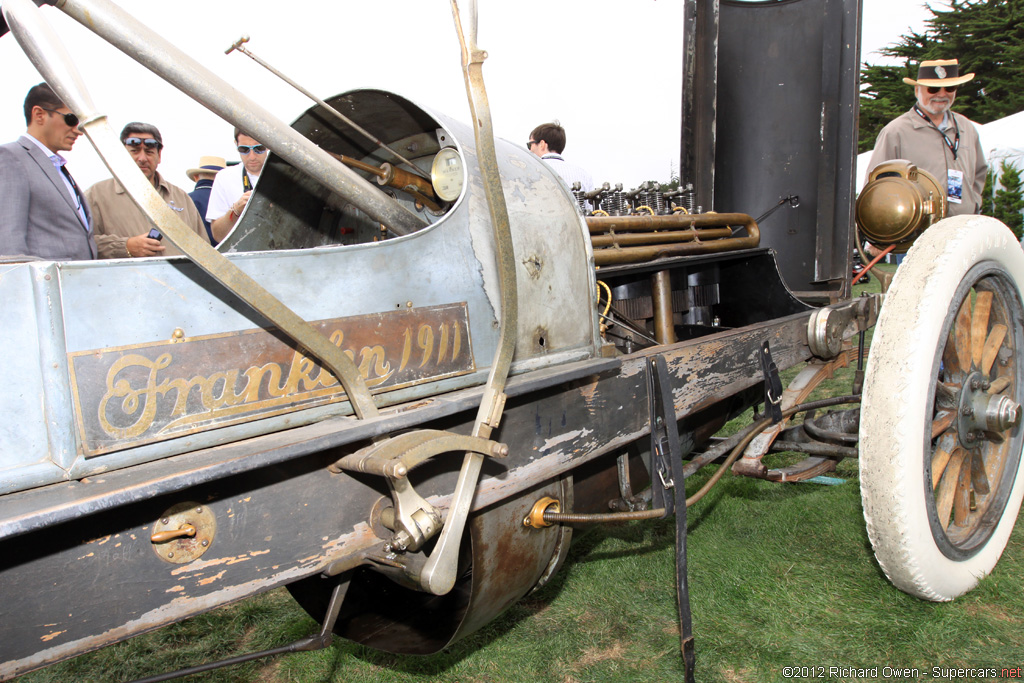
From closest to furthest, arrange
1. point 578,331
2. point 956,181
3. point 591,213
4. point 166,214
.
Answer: point 166,214 < point 578,331 < point 591,213 < point 956,181

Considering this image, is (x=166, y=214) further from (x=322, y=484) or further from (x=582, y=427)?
(x=582, y=427)

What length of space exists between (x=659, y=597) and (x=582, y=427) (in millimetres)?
1063

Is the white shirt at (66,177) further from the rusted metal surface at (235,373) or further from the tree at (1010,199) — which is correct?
the tree at (1010,199)

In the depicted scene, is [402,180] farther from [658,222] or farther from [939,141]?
[939,141]

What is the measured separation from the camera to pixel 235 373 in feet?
3.61

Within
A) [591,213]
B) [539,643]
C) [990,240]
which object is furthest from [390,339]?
[990,240]

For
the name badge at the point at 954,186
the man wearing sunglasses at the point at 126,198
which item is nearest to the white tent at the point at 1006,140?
the name badge at the point at 954,186

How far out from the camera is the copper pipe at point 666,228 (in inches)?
78.2

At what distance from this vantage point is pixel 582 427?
158cm

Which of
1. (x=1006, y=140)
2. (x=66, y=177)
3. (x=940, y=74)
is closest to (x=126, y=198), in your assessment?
(x=66, y=177)

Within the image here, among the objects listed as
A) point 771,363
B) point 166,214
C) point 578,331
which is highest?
point 166,214

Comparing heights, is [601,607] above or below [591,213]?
below

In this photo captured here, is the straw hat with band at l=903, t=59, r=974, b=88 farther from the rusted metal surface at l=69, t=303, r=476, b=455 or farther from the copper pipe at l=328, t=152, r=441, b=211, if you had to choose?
the rusted metal surface at l=69, t=303, r=476, b=455

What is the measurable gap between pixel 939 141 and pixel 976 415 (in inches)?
106
